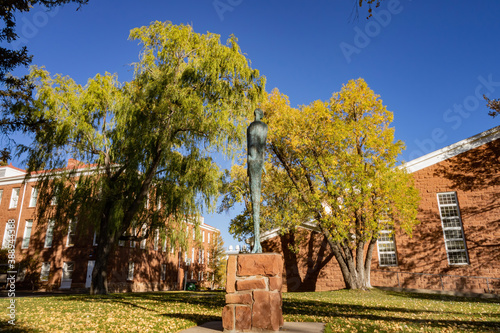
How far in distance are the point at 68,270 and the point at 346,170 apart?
2505 centimetres

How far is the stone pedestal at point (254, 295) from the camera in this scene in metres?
5.31

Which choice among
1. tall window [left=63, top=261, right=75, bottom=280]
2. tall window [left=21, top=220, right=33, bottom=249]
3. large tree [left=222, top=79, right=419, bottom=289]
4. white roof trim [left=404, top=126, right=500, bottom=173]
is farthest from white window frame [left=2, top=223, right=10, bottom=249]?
white roof trim [left=404, top=126, right=500, bottom=173]

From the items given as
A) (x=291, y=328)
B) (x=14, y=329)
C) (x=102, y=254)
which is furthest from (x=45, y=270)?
(x=291, y=328)

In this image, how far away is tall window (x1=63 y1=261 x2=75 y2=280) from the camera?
89.7 feet

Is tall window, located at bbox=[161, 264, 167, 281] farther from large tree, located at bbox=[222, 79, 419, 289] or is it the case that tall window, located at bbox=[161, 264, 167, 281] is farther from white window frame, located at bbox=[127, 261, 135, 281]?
large tree, located at bbox=[222, 79, 419, 289]

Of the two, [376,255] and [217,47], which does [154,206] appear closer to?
[217,47]

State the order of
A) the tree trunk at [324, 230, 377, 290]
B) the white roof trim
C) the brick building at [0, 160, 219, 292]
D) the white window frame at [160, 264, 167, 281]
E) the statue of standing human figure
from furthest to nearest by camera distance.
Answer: the white window frame at [160, 264, 167, 281], the brick building at [0, 160, 219, 292], the white roof trim, the tree trunk at [324, 230, 377, 290], the statue of standing human figure

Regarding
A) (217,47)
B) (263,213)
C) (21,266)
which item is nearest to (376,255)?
(263,213)

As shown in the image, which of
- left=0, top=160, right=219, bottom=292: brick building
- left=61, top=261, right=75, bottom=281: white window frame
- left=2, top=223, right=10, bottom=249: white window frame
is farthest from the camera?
left=2, top=223, right=10, bottom=249: white window frame

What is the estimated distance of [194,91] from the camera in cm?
1570

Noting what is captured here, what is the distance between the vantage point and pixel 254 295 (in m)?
5.41

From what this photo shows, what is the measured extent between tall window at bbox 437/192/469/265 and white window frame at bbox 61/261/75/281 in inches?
1128

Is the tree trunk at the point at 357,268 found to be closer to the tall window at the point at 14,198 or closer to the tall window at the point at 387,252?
the tall window at the point at 387,252

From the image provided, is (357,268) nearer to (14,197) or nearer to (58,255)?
(58,255)
